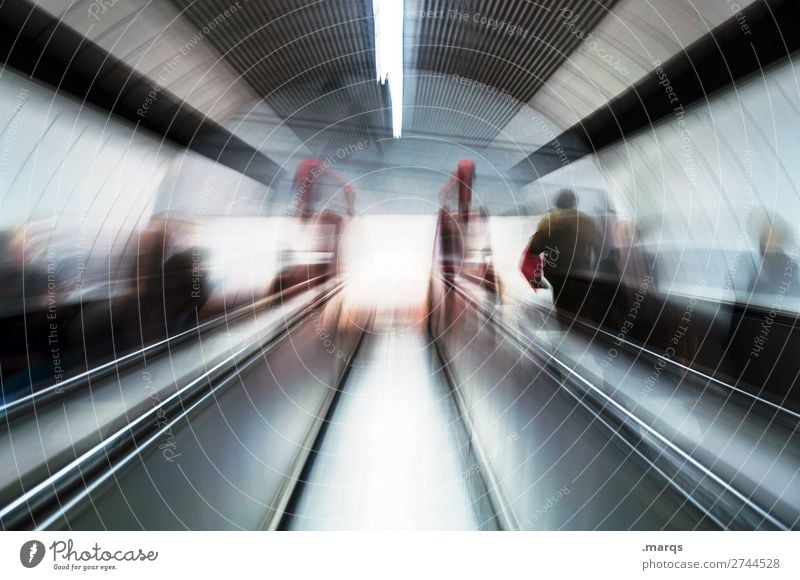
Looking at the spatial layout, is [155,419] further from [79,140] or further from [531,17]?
[531,17]

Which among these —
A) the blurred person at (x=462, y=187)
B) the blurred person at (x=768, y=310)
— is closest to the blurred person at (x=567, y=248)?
the blurred person at (x=462, y=187)

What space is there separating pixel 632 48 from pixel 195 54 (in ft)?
2.60

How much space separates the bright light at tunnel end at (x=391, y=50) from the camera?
0.83 metres

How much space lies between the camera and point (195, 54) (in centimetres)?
83

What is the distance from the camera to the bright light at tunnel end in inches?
32.5

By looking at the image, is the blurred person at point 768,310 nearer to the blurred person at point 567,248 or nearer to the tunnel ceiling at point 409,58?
the blurred person at point 567,248

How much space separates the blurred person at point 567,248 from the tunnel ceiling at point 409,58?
0.65 ft

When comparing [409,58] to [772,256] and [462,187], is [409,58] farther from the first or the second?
[772,256]

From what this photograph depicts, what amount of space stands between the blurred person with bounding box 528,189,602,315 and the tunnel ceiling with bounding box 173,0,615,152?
0.20 meters

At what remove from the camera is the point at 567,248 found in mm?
881

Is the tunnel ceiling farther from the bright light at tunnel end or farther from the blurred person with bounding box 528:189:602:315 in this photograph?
the blurred person with bounding box 528:189:602:315

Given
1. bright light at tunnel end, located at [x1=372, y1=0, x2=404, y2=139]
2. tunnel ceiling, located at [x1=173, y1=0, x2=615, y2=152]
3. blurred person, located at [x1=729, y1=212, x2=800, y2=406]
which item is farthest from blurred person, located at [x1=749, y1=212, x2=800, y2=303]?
bright light at tunnel end, located at [x1=372, y1=0, x2=404, y2=139]

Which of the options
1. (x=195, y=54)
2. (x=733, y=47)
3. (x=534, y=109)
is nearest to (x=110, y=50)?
(x=195, y=54)

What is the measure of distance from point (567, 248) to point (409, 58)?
0.46m
